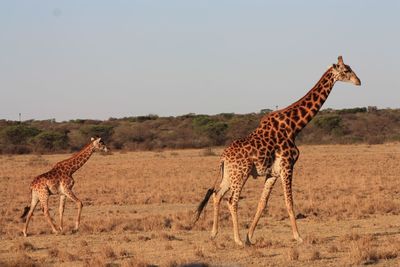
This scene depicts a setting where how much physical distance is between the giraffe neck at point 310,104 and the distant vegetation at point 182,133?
49.4 m

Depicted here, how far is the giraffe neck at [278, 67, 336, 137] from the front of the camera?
13625 millimetres

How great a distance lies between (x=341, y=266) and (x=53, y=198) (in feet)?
51.8

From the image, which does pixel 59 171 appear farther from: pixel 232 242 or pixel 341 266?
pixel 341 266

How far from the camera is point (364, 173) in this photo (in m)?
31.3

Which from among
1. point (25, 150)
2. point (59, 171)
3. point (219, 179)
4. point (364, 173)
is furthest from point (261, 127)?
point (25, 150)

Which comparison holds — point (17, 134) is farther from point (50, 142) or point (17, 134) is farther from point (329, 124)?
point (329, 124)

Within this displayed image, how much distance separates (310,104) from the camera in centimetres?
1392

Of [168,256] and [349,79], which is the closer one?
[168,256]

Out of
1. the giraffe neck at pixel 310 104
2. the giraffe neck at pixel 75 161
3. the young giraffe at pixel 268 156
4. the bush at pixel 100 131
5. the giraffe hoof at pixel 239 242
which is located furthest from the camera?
the bush at pixel 100 131

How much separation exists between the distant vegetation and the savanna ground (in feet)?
118

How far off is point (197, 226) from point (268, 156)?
144 inches

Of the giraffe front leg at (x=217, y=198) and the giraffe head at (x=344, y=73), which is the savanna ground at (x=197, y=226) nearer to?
the giraffe front leg at (x=217, y=198)

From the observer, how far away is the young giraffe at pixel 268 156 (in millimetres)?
13023

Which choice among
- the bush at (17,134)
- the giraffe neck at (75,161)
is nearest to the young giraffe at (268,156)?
the giraffe neck at (75,161)
